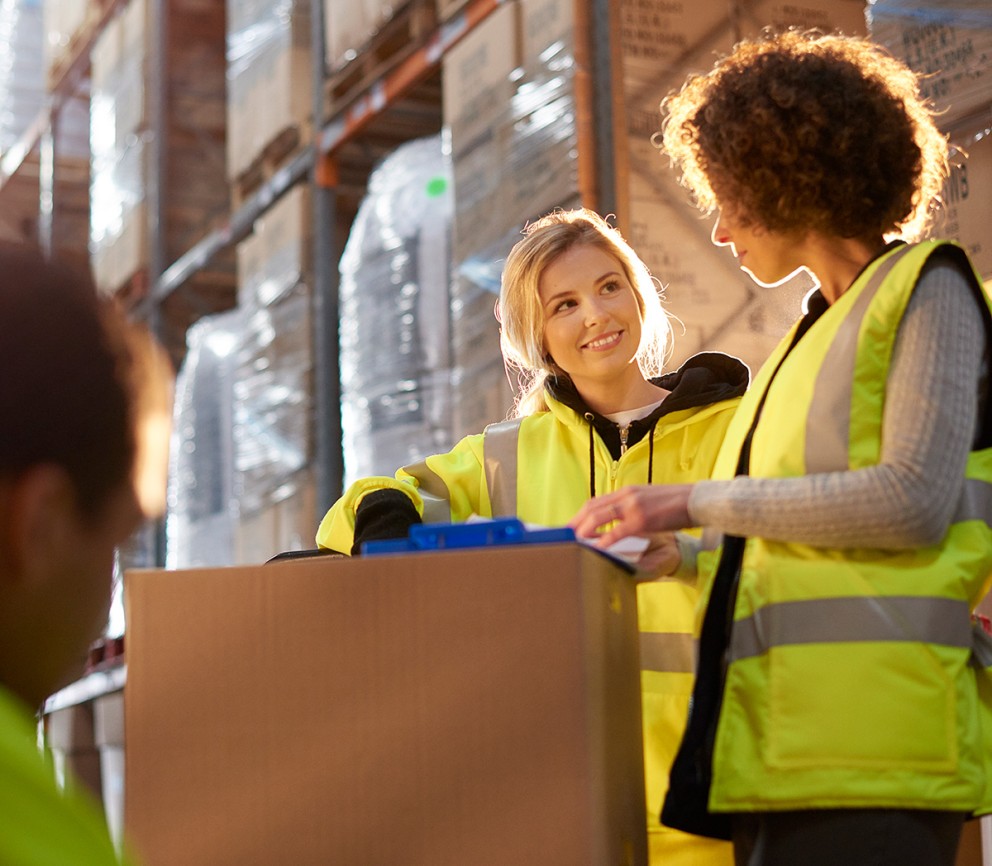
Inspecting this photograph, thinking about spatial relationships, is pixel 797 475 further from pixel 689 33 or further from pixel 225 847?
pixel 689 33

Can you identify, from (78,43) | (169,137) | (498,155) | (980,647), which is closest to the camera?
(980,647)

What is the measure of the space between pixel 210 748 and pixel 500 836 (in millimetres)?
307

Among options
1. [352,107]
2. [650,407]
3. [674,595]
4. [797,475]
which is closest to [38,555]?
[797,475]

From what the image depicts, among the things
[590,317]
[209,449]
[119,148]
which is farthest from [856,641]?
[119,148]

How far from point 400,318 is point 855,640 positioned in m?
3.22

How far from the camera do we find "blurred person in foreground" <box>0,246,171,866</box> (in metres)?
0.64

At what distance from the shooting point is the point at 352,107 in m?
5.17

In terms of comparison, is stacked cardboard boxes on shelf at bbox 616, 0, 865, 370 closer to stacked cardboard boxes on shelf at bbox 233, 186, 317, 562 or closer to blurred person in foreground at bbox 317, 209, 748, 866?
blurred person in foreground at bbox 317, 209, 748, 866

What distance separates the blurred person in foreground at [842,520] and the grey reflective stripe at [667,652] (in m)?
0.29

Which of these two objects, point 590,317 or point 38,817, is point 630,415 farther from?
point 38,817

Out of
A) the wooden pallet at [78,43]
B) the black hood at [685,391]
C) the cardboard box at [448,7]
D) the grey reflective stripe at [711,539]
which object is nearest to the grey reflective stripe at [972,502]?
the grey reflective stripe at [711,539]

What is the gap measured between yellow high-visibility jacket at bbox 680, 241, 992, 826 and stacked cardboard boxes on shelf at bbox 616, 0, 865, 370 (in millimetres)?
2005

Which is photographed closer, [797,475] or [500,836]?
[500,836]

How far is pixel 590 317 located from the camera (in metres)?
2.09
